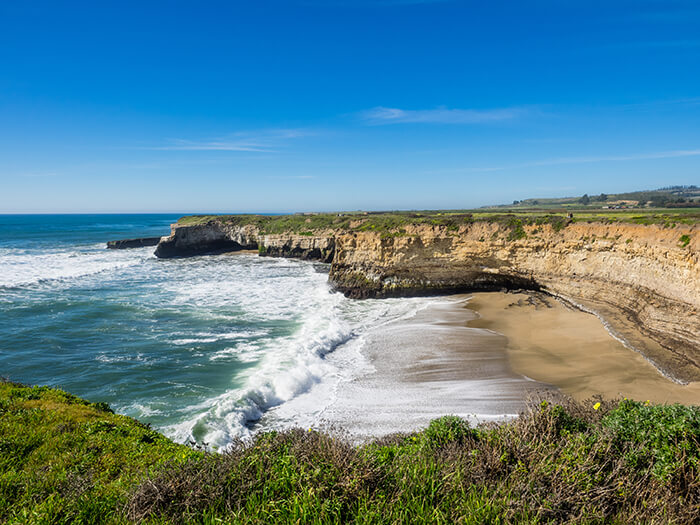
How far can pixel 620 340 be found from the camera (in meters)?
17.8

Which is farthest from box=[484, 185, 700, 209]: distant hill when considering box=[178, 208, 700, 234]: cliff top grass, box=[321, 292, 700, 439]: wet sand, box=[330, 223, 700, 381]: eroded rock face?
box=[321, 292, 700, 439]: wet sand

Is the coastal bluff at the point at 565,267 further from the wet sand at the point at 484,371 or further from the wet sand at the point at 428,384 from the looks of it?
the wet sand at the point at 428,384

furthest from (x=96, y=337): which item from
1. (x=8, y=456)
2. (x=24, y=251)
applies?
(x=24, y=251)

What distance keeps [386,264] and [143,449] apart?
88.5 ft

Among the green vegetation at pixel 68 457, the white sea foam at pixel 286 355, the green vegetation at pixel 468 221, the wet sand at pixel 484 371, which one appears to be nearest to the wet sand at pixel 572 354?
the wet sand at pixel 484 371

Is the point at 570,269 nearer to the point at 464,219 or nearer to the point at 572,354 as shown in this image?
the point at 572,354

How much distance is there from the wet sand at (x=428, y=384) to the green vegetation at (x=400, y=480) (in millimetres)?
2697

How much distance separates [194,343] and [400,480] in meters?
16.8

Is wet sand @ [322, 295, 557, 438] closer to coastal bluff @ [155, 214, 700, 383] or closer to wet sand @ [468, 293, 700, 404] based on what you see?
wet sand @ [468, 293, 700, 404]

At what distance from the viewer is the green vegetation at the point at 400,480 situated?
416 cm

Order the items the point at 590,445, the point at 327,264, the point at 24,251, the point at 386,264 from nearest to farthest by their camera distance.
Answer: the point at 590,445 → the point at 386,264 → the point at 327,264 → the point at 24,251

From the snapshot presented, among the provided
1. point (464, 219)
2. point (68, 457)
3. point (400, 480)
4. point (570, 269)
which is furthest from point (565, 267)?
point (68, 457)

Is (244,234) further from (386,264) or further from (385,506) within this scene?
(385,506)

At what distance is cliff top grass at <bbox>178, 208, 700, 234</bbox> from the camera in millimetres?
23594
